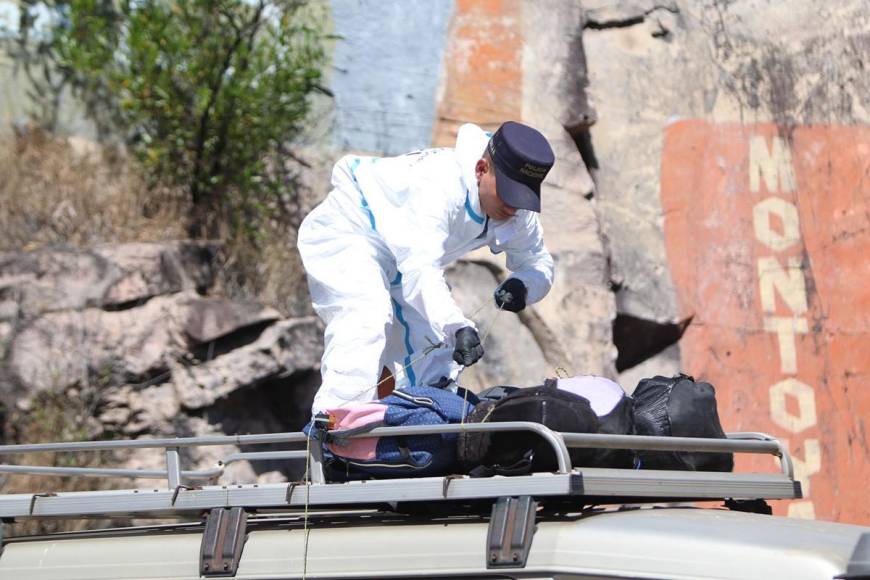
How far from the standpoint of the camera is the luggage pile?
3381mm

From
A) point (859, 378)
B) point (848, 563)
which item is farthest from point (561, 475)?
point (859, 378)

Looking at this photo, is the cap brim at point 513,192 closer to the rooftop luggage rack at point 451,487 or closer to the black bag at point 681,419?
the black bag at point 681,419

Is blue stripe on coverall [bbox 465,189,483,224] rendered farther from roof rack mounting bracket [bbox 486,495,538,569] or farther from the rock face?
the rock face

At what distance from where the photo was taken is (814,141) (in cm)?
946

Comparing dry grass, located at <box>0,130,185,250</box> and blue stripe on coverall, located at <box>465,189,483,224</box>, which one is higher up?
dry grass, located at <box>0,130,185,250</box>

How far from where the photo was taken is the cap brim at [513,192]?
4.53 metres

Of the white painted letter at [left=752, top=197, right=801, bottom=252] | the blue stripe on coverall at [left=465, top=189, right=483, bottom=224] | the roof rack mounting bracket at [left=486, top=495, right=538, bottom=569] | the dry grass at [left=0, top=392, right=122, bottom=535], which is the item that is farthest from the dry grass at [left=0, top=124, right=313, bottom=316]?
the roof rack mounting bracket at [left=486, top=495, right=538, bottom=569]

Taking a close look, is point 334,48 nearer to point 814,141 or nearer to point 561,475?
point 814,141

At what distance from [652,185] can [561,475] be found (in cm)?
679

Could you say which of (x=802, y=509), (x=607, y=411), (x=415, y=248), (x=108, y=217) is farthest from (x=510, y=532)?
(x=108, y=217)

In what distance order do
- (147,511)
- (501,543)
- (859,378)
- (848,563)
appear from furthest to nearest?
(859,378), (147,511), (501,543), (848,563)

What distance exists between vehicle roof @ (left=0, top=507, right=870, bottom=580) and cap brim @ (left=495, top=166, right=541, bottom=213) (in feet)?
4.50

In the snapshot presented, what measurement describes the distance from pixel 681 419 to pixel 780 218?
19.4ft

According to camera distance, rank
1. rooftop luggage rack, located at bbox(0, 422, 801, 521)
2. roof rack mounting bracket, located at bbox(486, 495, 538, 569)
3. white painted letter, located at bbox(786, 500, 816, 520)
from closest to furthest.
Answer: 1. roof rack mounting bracket, located at bbox(486, 495, 538, 569)
2. rooftop luggage rack, located at bbox(0, 422, 801, 521)
3. white painted letter, located at bbox(786, 500, 816, 520)
